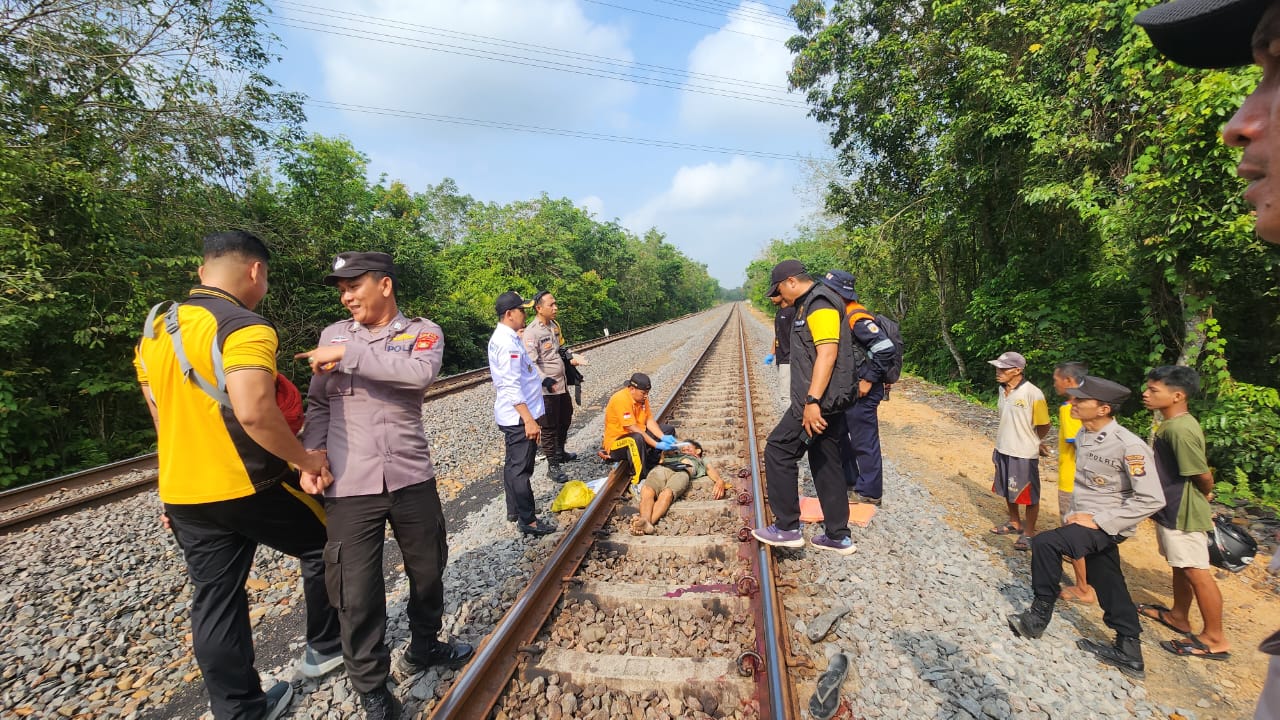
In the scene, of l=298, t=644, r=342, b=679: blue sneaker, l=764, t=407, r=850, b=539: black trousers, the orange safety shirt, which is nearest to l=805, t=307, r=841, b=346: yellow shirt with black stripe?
l=764, t=407, r=850, b=539: black trousers

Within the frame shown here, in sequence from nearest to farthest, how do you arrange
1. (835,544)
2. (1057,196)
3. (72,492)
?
(835,544), (72,492), (1057,196)

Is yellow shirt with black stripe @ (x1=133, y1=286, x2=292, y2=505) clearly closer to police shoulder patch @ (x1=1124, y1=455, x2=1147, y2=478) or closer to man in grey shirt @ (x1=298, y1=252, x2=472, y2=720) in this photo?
man in grey shirt @ (x1=298, y1=252, x2=472, y2=720)

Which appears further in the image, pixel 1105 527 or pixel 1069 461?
pixel 1069 461

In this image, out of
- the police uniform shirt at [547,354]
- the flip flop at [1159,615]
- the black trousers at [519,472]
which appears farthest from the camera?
the police uniform shirt at [547,354]

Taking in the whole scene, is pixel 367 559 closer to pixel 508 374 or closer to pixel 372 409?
pixel 372 409

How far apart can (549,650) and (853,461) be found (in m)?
3.33

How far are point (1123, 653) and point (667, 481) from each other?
3.02m

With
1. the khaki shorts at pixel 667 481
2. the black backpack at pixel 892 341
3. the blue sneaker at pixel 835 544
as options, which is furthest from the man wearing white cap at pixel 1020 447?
the khaki shorts at pixel 667 481

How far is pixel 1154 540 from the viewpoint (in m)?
4.15

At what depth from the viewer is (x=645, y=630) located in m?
2.85

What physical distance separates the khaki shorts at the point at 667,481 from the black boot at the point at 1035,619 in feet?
8.03

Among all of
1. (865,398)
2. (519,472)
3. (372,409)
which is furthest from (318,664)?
(865,398)

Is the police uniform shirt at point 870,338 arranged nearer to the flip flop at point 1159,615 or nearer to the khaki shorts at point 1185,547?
the khaki shorts at point 1185,547

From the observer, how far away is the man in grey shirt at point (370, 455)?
89.4 inches
